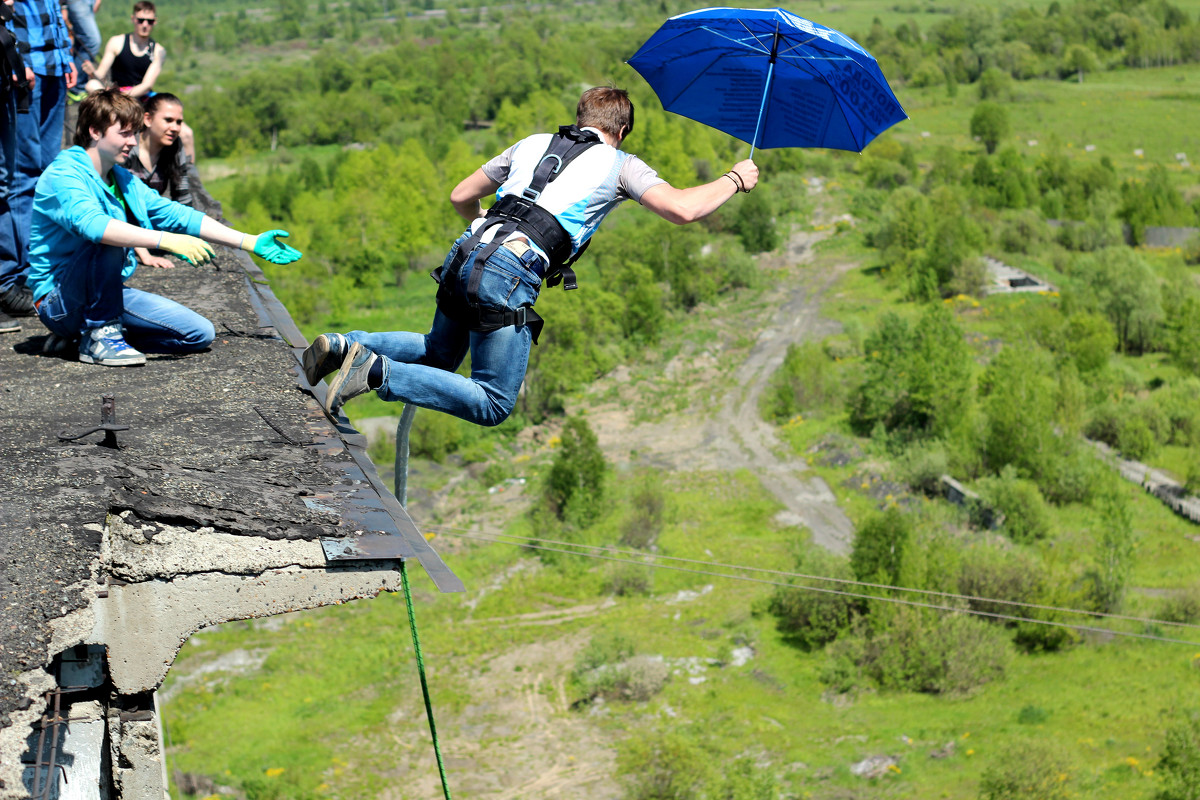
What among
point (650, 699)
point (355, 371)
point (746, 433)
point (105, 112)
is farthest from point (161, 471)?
point (746, 433)

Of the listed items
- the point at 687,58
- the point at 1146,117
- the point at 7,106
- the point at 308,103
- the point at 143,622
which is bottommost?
the point at 308,103

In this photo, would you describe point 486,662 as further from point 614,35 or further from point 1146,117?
point 614,35

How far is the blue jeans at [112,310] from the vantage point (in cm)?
608

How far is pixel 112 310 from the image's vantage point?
6312mm

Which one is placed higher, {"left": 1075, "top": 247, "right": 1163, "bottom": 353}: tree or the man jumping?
the man jumping

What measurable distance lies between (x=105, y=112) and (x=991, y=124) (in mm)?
95979

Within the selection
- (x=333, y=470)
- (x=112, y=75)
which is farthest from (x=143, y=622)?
(x=112, y=75)

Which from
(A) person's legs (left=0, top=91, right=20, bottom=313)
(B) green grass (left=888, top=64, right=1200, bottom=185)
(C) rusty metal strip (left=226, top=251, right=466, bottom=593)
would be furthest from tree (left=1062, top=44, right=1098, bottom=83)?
(C) rusty metal strip (left=226, top=251, right=466, bottom=593)

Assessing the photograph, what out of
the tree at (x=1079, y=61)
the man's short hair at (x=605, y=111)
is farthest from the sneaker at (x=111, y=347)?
the tree at (x=1079, y=61)

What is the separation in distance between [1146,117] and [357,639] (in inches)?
3749

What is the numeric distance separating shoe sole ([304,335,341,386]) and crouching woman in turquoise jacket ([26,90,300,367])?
99 centimetres

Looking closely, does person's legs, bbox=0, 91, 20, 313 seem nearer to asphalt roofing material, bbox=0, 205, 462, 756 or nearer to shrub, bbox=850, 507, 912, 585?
asphalt roofing material, bbox=0, 205, 462, 756

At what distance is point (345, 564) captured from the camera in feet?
14.7

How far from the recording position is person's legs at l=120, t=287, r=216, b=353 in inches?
255
